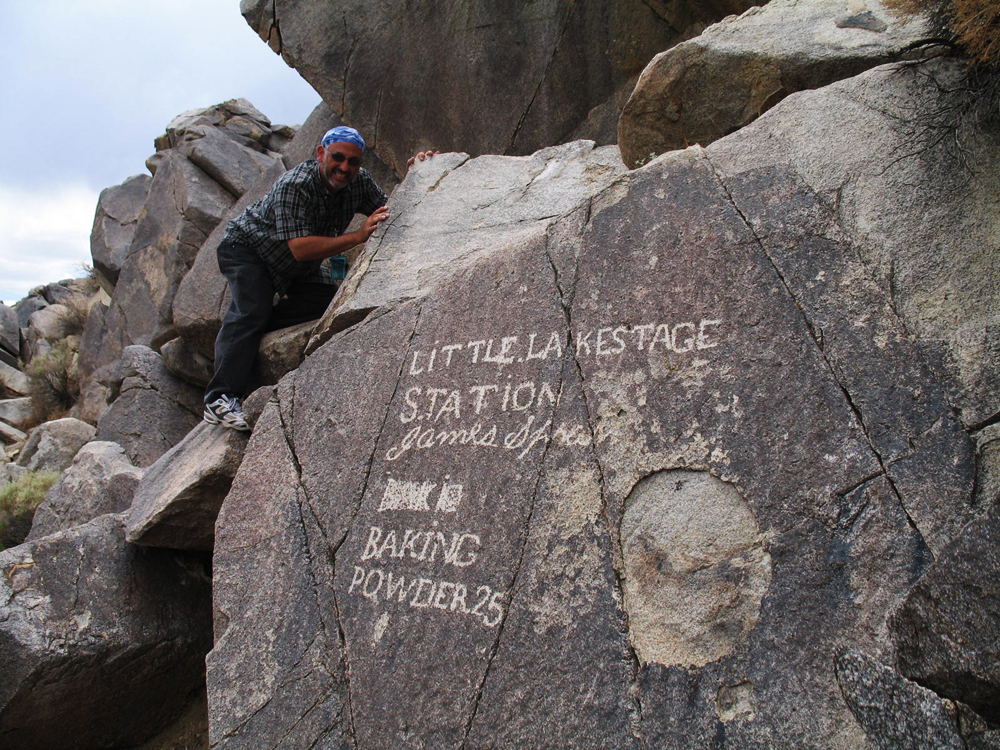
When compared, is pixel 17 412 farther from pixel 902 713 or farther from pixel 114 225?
pixel 902 713

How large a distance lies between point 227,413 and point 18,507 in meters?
4.69

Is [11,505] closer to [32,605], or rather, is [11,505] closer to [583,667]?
[32,605]

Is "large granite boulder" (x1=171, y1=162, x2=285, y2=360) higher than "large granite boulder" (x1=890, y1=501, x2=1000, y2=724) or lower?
higher

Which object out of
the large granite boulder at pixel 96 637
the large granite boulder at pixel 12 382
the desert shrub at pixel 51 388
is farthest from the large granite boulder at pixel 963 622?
the large granite boulder at pixel 12 382

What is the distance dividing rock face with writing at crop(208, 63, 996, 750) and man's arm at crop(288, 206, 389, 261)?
1.08m

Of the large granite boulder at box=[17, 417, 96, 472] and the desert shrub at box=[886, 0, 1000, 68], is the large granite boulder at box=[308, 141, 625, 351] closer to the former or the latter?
the desert shrub at box=[886, 0, 1000, 68]

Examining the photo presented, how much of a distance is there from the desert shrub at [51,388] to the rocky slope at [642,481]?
34.0ft

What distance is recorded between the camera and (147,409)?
24.2ft

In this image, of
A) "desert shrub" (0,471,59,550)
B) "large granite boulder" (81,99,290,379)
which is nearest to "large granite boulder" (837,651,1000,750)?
"desert shrub" (0,471,59,550)

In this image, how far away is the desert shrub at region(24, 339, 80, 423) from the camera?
1275 cm

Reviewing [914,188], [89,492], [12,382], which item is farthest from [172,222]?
[914,188]

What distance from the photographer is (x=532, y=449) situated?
8.38 ft

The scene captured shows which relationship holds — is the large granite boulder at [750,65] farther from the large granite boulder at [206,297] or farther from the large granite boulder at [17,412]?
the large granite boulder at [17,412]

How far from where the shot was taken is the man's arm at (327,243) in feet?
13.6
